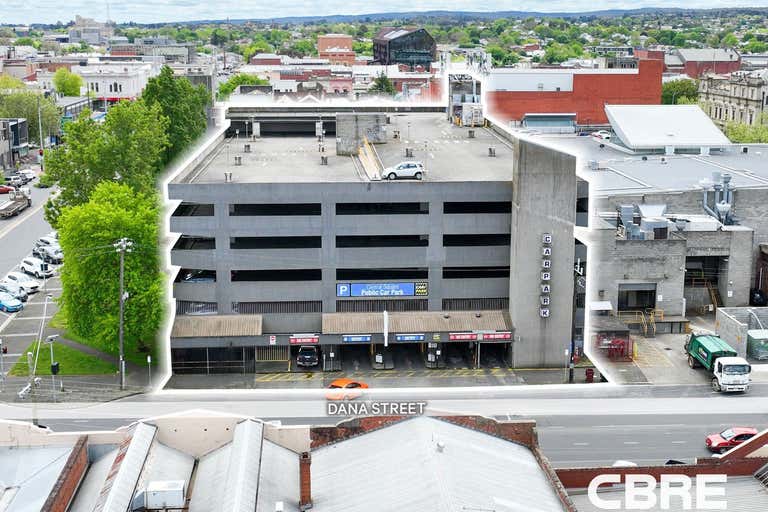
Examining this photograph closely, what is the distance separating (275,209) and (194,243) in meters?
6.01

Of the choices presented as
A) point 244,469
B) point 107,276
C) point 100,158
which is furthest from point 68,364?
point 244,469

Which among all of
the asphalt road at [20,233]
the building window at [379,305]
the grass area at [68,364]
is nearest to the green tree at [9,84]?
the asphalt road at [20,233]

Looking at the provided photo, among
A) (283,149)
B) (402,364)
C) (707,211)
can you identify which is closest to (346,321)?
(402,364)

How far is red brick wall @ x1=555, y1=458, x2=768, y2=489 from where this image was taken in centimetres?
4053

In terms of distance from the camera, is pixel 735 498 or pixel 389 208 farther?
pixel 389 208

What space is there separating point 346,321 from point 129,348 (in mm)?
16002

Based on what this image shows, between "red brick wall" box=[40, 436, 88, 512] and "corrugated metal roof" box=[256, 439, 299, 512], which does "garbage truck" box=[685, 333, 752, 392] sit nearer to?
"corrugated metal roof" box=[256, 439, 299, 512]

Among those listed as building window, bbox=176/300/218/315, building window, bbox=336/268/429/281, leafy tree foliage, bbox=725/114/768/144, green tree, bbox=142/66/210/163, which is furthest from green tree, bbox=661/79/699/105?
building window, bbox=176/300/218/315

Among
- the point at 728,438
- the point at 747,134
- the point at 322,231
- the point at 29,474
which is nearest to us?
the point at 29,474

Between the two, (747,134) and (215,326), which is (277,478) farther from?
(747,134)

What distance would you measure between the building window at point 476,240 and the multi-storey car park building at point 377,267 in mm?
91

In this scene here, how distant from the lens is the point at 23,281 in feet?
300

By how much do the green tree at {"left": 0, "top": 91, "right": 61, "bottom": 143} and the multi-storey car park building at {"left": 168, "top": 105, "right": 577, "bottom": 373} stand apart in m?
104

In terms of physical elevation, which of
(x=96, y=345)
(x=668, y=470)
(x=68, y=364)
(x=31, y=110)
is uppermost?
(x=31, y=110)
